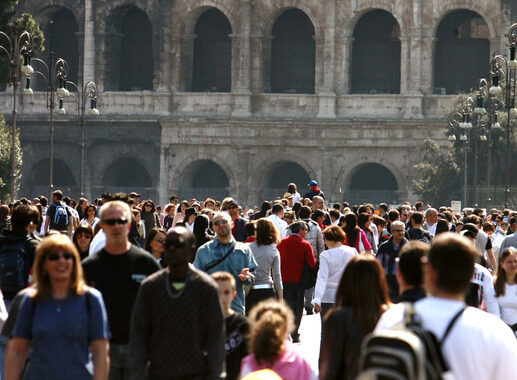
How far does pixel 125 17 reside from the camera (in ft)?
166

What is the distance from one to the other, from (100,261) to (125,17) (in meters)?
44.1

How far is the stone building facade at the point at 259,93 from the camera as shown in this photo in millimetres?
47438

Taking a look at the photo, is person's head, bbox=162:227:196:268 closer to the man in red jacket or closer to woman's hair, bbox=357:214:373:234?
the man in red jacket

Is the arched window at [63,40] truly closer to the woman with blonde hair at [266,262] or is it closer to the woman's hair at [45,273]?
the woman with blonde hair at [266,262]

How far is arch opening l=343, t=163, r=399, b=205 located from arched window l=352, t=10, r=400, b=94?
282 cm

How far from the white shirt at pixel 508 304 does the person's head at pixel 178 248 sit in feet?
11.3

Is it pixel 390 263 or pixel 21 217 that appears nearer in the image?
pixel 21 217

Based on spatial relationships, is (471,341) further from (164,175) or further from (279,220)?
(164,175)

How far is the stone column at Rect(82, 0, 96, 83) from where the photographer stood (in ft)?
162

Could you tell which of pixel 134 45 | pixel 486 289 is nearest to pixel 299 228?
pixel 486 289

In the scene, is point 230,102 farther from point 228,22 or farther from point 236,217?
point 236,217

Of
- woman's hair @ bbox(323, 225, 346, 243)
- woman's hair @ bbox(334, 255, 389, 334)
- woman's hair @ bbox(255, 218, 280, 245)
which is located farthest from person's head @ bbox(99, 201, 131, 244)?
woman's hair @ bbox(255, 218, 280, 245)

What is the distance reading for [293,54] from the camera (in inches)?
1950

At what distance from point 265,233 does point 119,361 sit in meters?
4.95
